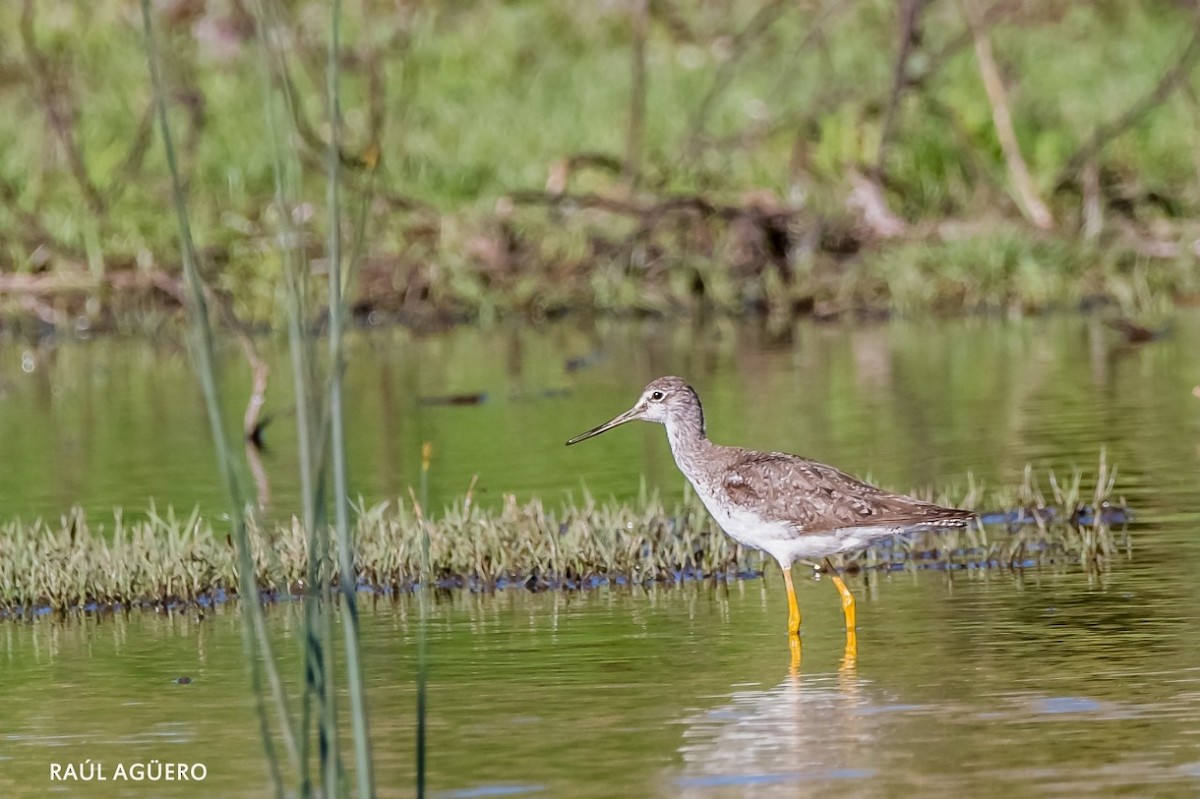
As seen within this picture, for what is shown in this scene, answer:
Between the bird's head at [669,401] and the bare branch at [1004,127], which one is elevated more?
the bare branch at [1004,127]

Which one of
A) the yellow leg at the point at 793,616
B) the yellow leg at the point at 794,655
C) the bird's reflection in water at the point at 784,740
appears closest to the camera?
the bird's reflection in water at the point at 784,740

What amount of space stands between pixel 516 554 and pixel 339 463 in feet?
14.8

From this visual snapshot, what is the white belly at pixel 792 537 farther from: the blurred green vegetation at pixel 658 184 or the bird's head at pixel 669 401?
the blurred green vegetation at pixel 658 184

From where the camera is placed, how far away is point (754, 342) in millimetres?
18609

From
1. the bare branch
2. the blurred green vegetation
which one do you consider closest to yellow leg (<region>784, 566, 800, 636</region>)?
the blurred green vegetation

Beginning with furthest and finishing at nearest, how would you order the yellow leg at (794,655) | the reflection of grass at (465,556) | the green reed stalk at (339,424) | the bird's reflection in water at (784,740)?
1. the reflection of grass at (465,556)
2. the yellow leg at (794,655)
3. the bird's reflection in water at (784,740)
4. the green reed stalk at (339,424)

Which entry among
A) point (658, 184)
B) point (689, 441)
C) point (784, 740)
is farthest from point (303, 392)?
point (658, 184)

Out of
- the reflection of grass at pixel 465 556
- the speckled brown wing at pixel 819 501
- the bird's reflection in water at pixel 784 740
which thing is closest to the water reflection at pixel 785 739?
the bird's reflection in water at pixel 784 740

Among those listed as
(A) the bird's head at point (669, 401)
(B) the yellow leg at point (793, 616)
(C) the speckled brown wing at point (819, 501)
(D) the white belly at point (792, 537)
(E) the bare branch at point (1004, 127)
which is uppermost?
(E) the bare branch at point (1004, 127)

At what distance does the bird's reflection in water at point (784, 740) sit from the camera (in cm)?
623

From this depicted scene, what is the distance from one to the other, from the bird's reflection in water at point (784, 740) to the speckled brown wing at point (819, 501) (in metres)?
0.97

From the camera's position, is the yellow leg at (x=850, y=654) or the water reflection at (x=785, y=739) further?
the yellow leg at (x=850, y=654)

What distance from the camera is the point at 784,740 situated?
667cm

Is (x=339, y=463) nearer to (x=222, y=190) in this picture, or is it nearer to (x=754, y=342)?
(x=754, y=342)
